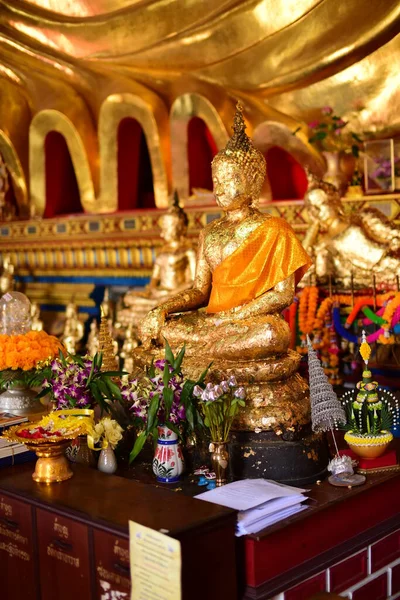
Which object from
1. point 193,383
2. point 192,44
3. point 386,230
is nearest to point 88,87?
point 192,44

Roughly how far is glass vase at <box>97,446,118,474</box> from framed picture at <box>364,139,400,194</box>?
3771mm

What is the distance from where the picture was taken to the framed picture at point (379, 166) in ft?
21.1

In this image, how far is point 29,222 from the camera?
930cm

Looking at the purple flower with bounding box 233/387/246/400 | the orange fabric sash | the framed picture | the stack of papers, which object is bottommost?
the stack of papers

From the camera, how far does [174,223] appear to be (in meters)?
6.79

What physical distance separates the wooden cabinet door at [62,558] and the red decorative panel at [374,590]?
942 mm

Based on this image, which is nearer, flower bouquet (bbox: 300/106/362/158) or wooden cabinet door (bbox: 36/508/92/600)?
wooden cabinet door (bbox: 36/508/92/600)

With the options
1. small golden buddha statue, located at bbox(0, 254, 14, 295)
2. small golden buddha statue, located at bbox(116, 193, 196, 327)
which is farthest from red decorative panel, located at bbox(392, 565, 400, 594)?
small golden buddha statue, located at bbox(0, 254, 14, 295)

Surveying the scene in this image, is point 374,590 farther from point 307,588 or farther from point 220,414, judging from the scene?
point 220,414

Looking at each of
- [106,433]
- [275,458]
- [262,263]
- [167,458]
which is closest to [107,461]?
[106,433]

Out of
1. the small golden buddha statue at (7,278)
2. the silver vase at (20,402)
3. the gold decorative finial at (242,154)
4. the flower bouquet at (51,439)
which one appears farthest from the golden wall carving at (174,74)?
the flower bouquet at (51,439)

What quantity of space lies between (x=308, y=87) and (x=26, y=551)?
485cm

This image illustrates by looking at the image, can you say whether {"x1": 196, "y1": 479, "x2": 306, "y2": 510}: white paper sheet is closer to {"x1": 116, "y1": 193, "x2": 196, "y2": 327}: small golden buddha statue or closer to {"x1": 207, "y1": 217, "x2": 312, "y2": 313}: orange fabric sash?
{"x1": 207, "y1": 217, "x2": 312, "y2": 313}: orange fabric sash

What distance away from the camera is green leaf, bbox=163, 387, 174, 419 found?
3170 mm
